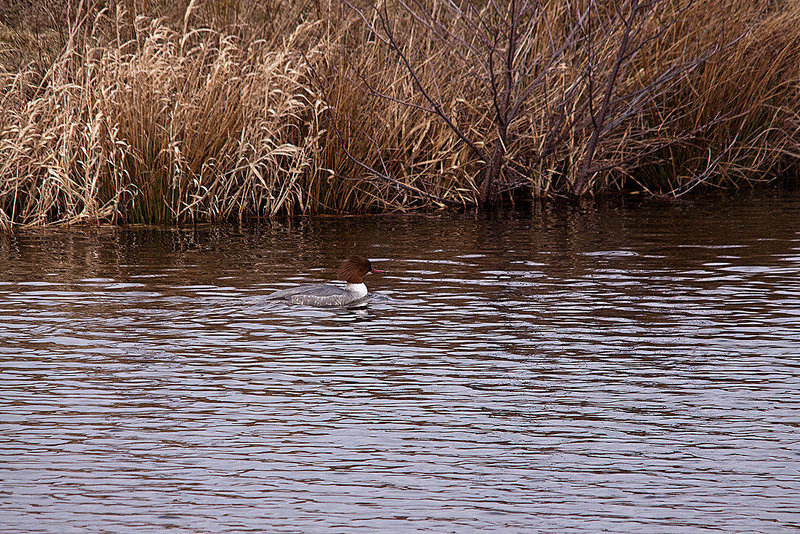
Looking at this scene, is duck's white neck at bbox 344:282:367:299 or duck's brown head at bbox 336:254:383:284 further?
duck's brown head at bbox 336:254:383:284

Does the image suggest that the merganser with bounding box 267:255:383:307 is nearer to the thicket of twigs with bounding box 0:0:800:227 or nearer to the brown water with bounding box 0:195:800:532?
the brown water with bounding box 0:195:800:532

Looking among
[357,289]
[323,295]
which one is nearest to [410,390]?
[323,295]

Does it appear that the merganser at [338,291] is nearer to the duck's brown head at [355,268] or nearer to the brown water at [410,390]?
the duck's brown head at [355,268]

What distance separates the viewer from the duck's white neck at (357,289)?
31.8ft

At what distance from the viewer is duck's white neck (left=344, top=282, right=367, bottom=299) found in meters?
9.68

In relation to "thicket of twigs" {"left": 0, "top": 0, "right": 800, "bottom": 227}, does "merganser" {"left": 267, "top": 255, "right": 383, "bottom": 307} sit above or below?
below

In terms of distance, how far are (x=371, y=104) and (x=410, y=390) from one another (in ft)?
25.5

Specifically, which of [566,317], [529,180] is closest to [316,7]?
[529,180]

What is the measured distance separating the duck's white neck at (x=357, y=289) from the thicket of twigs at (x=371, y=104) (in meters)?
3.94

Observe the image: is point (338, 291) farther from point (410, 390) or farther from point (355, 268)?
Answer: point (410, 390)

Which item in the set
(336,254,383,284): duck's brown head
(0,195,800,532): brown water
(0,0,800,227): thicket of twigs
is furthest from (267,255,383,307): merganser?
(0,0,800,227): thicket of twigs

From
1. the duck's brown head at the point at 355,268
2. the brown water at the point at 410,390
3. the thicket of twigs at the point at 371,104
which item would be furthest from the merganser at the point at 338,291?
the thicket of twigs at the point at 371,104

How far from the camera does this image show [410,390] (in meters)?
6.83

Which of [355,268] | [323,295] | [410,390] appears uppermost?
[355,268]
